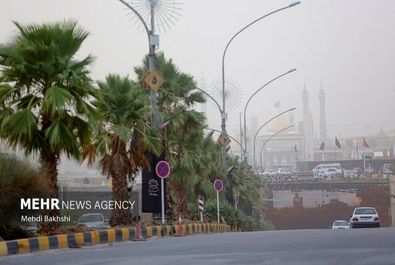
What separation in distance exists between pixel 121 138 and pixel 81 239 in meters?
6.22

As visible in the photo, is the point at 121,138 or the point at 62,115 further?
the point at 121,138

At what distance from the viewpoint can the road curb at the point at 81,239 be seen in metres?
17.6

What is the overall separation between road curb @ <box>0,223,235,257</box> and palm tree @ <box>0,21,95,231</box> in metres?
1.39

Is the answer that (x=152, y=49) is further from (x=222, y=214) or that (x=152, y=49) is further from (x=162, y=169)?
(x=222, y=214)

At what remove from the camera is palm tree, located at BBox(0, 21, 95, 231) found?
20.1m

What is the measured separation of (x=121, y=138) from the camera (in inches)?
1046

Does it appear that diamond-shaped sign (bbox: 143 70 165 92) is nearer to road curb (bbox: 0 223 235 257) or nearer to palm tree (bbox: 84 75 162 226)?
palm tree (bbox: 84 75 162 226)

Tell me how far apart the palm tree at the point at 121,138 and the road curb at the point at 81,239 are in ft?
4.75

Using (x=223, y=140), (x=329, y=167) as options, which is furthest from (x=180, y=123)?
(x=329, y=167)

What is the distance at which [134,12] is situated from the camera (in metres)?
29.5

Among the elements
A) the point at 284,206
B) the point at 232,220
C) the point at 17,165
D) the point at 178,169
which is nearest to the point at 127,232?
the point at 17,165

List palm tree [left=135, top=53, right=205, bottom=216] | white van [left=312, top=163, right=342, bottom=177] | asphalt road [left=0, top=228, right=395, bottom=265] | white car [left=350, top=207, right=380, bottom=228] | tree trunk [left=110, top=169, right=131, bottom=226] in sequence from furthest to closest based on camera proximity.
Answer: white van [left=312, top=163, right=342, bottom=177] → white car [left=350, top=207, right=380, bottom=228] → palm tree [left=135, top=53, right=205, bottom=216] → tree trunk [left=110, top=169, right=131, bottom=226] → asphalt road [left=0, top=228, right=395, bottom=265]

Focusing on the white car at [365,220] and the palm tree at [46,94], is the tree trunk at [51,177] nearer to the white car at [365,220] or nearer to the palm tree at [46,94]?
the palm tree at [46,94]

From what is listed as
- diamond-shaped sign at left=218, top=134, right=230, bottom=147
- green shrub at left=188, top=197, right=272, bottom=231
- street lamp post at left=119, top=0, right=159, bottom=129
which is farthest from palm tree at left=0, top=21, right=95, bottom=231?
diamond-shaped sign at left=218, top=134, right=230, bottom=147
